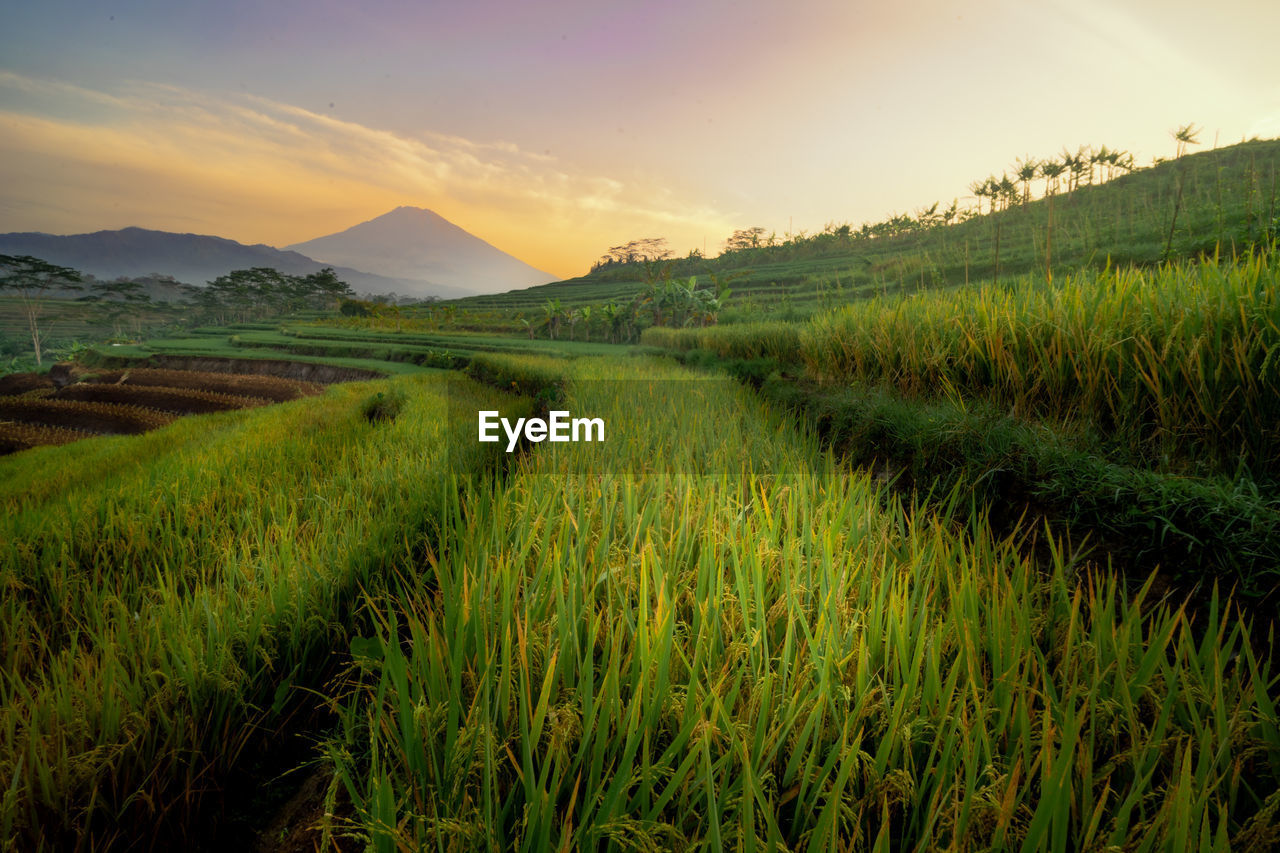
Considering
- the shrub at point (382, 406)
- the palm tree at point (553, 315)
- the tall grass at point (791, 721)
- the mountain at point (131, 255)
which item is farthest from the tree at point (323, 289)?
the mountain at point (131, 255)

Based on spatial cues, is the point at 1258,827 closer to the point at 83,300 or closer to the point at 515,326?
the point at 515,326

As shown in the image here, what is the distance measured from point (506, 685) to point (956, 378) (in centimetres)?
353

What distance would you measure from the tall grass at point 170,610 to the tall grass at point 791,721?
0.37 meters

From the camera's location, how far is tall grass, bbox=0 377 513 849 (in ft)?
3.32

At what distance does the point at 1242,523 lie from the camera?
1455 millimetres

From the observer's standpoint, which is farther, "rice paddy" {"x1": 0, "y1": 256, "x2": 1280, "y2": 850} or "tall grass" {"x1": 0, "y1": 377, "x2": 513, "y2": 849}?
"tall grass" {"x1": 0, "y1": 377, "x2": 513, "y2": 849}

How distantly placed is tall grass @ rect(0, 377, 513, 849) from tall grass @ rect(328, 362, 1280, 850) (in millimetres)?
371

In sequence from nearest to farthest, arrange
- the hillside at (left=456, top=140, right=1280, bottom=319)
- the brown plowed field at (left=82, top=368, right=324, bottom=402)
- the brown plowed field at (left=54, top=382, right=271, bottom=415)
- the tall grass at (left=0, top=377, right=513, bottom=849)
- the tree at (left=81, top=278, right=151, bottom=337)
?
1. the tall grass at (left=0, top=377, right=513, bottom=849)
2. the hillside at (left=456, top=140, right=1280, bottom=319)
3. the brown plowed field at (left=54, top=382, right=271, bottom=415)
4. the brown plowed field at (left=82, top=368, right=324, bottom=402)
5. the tree at (left=81, top=278, right=151, bottom=337)

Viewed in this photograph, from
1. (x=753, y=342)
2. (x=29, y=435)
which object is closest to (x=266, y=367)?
(x=29, y=435)

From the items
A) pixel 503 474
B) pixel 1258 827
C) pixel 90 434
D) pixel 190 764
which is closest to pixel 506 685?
pixel 190 764

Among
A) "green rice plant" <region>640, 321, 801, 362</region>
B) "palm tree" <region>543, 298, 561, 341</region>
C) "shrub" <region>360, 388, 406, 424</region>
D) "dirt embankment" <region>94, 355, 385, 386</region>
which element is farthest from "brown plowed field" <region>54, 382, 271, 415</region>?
"palm tree" <region>543, 298, 561, 341</region>

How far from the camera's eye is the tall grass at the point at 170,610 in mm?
1013

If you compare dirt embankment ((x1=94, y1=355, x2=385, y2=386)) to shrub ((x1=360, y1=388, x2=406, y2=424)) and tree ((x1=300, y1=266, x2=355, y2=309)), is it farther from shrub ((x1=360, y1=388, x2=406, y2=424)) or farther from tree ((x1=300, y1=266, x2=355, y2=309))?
tree ((x1=300, y1=266, x2=355, y2=309))

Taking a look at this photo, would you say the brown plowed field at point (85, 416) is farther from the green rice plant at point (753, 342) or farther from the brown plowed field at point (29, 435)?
the green rice plant at point (753, 342)
